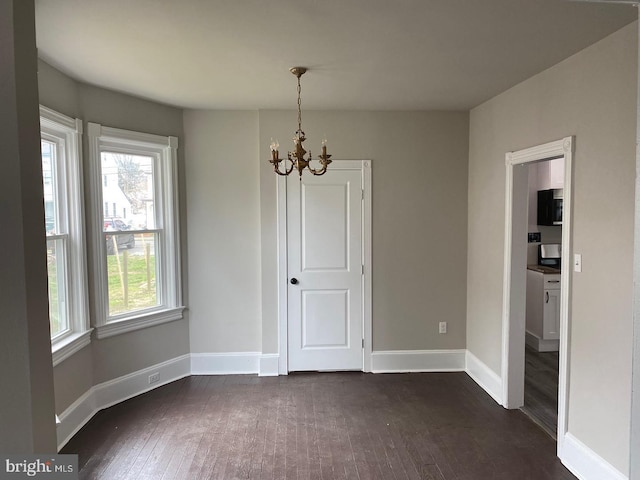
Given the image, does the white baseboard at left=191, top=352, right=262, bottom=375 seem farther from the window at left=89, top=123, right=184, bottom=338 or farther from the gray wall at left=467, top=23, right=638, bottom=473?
the gray wall at left=467, top=23, right=638, bottom=473

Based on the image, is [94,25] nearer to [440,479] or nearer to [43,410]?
[43,410]

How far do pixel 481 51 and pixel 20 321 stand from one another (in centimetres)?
267

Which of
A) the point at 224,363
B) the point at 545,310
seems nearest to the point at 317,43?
the point at 224,363

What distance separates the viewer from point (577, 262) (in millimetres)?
2520

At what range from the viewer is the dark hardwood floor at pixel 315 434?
2580 millimetres

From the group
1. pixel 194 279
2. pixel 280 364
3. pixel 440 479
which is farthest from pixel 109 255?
pixel 440 479

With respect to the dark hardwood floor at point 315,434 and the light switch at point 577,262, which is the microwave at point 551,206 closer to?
the dark hardwood floor at point 315,434

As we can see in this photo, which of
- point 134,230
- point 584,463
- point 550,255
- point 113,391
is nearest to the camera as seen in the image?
point 584,463

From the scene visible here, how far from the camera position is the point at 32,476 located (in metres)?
1.12

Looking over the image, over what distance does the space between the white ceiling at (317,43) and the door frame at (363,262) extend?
2.63 ft

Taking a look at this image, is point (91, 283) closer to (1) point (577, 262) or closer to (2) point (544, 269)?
(1) point (577, 262)

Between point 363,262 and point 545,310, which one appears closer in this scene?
point 363,262

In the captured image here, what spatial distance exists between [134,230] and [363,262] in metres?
2.17

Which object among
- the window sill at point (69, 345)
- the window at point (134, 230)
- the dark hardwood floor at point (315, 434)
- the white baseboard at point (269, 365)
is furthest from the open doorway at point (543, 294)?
the window sill at point (69, 345)
